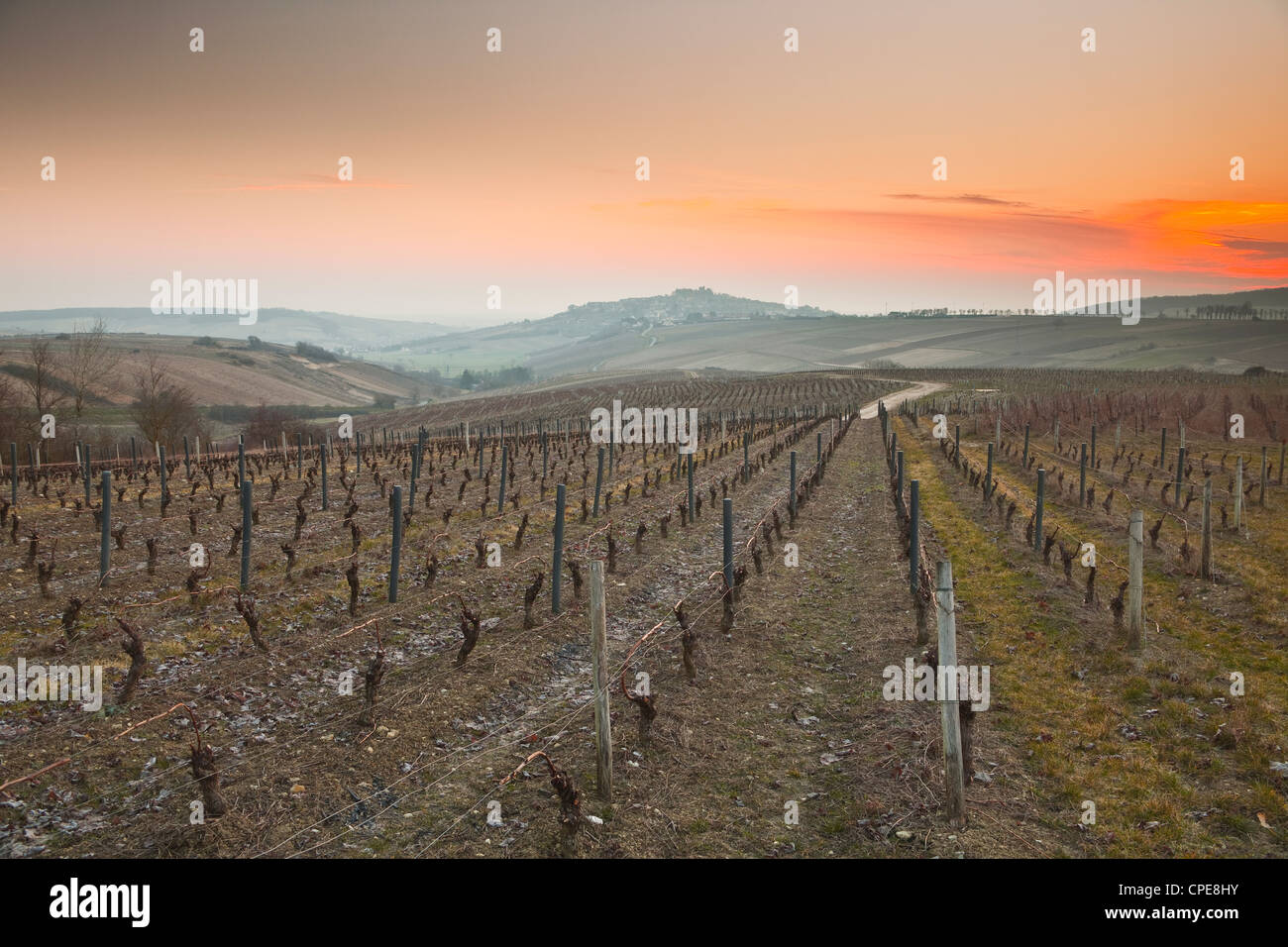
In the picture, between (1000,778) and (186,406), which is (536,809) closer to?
(1000,778)

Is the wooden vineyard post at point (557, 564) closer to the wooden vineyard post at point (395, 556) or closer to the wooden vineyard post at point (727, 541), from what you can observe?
the wooden vineyard post at point (395, 556)

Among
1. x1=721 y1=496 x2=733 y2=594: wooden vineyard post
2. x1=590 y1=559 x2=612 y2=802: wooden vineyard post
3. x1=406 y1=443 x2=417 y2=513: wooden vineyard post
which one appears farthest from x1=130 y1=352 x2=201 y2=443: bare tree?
x1=590 y1=559 x2=612 y2=802: wooden vineyard post

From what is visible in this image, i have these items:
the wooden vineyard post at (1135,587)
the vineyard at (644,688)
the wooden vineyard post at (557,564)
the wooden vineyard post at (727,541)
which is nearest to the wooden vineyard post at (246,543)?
the vineyard at (644,688)

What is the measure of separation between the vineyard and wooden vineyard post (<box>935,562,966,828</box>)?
1.5 inches

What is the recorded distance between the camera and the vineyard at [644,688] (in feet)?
21.9

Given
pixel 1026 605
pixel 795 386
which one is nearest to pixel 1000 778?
pixel 1026 605

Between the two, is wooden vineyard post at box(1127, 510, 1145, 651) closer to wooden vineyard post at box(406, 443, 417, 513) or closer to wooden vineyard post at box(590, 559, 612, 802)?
wooden vineyard post at box(590, 559, 612, 802)

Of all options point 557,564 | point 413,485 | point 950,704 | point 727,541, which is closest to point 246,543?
point 557,564

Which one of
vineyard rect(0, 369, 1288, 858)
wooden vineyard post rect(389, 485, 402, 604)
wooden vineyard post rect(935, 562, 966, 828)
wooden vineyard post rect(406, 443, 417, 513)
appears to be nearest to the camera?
wooden vineyard post rect(935, 562, 966, 828)

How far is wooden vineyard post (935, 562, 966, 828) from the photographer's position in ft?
21.0

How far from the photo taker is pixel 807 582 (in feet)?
49.1

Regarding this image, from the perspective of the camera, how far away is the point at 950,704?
639 centimetres

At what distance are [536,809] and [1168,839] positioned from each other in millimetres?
5293
